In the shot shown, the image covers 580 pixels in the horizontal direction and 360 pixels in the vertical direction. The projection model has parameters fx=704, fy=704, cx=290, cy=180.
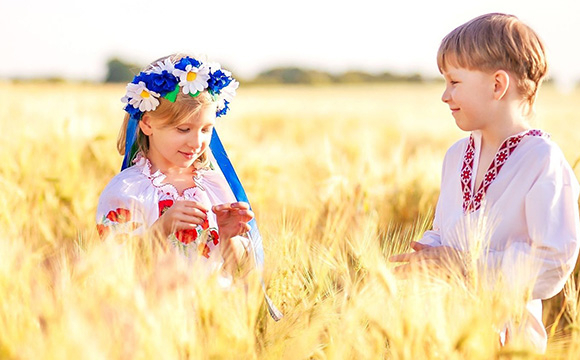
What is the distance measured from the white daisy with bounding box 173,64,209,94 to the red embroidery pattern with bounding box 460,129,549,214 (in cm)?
83

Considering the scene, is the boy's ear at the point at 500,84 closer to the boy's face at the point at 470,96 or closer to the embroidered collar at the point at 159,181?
the boy's face at the point at 470,96

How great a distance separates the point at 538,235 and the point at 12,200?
2.03 m

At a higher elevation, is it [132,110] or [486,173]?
[132,110]

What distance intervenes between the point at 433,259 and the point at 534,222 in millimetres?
284

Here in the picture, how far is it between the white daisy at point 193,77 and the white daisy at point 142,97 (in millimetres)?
92

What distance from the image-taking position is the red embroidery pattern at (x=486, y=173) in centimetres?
198

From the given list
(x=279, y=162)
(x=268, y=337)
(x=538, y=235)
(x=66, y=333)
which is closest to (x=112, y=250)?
(x=66, y=333)

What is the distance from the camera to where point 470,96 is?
6.49 ft

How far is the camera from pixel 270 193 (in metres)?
3.63

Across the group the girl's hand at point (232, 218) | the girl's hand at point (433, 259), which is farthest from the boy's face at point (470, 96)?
the girl's hand at point (232, 218)

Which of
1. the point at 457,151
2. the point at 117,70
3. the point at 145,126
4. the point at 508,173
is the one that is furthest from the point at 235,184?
the point at 117,70

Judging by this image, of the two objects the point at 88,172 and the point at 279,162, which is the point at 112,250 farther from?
the point at 279,162

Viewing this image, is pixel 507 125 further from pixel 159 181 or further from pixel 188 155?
pixel 159 181

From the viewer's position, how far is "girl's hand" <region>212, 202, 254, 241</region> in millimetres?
2061
